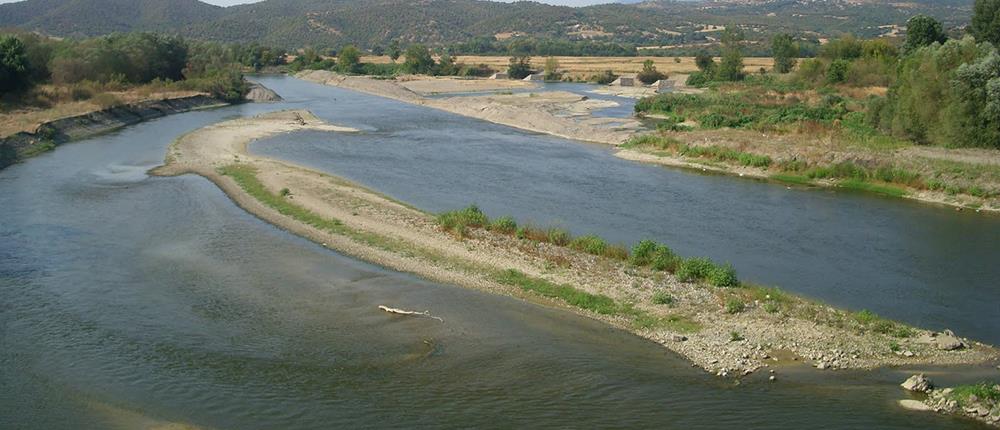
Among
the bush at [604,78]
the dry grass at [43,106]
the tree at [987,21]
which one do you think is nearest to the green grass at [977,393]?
the dry grass at [43,106]

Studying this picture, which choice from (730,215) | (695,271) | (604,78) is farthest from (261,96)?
(695,271)

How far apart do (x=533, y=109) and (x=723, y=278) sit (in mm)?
46407

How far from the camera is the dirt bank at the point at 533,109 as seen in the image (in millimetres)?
54281

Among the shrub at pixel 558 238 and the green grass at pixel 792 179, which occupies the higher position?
the shrub at pixel 558 238

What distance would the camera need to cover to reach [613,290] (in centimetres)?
2042

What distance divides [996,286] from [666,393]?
39.3 feet

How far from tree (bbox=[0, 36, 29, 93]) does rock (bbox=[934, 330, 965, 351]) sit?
52463 mm

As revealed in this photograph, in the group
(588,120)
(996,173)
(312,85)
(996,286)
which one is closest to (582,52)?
(312,85)

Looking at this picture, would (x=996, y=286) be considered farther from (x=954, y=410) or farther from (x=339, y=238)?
(x=339, y=238)

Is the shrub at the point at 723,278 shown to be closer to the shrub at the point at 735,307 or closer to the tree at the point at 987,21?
the shrub at the point at 735,307

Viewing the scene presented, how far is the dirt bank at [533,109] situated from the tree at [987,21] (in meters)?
23.8

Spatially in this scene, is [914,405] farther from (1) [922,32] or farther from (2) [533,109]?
(1) [922,32]

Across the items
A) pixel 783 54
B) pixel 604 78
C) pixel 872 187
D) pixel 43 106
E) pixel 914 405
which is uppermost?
pixel 43 106

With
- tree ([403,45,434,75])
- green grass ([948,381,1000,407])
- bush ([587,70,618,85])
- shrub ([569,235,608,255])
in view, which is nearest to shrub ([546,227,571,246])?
shrub ([569,235,608,255])
